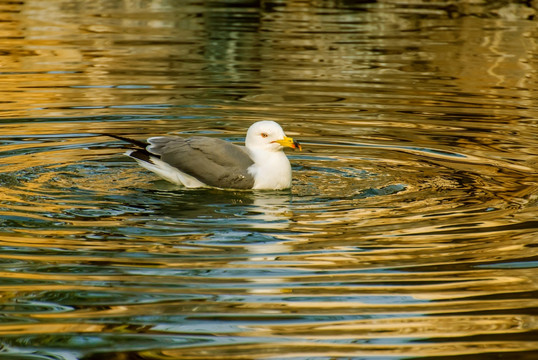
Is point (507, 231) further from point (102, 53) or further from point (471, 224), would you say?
point (102, 53)

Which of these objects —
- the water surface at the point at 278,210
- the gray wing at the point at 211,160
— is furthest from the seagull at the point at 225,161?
the water surface at the point at 278,210


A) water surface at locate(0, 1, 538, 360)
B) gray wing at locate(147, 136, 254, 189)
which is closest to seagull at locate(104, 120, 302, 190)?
gray wing at locate(147, 136, 254, 189)

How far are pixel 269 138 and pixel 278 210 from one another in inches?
43.1

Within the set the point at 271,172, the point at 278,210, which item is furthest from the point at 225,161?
the point at 278,210

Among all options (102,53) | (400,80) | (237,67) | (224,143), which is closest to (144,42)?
(102,53)

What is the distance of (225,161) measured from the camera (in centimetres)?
912

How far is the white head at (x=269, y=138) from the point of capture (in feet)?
30.1

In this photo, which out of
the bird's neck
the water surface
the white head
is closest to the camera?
the water surface

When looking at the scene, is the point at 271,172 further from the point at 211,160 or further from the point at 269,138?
the point at 211,160

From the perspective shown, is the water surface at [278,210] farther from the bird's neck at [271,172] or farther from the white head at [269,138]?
the white head at [269,138]

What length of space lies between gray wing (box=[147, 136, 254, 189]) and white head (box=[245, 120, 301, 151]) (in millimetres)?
157

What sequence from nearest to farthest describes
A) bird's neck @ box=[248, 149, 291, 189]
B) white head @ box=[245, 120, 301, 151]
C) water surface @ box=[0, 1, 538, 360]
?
water surface @ box=[0, 1, 538, 360]
bird's neck @ box=[248, 149, 291, 189]
white head @ box=[245, 120, 301, 151]

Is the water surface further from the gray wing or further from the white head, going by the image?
the white head

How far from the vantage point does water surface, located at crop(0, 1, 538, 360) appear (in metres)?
5.50
